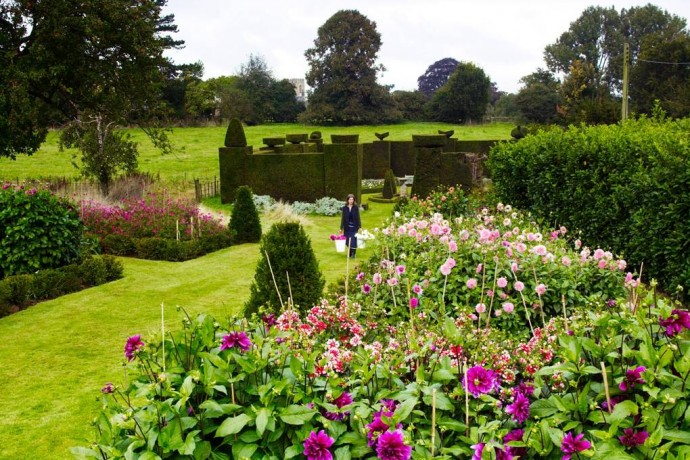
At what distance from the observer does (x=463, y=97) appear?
48.2 meters

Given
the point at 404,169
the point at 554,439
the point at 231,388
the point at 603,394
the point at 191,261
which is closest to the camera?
the point at 554,439

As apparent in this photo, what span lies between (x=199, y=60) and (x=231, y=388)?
48390 millimetres

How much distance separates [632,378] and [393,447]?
108 centimetres

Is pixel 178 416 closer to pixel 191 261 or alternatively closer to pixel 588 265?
pixel 588 265

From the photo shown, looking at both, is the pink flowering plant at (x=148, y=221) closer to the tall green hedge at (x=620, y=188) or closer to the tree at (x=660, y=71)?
the tall green hedge at (x=620, y=188)

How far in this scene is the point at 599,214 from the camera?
396 inches

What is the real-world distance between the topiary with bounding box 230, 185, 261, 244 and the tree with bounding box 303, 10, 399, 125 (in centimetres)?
3322

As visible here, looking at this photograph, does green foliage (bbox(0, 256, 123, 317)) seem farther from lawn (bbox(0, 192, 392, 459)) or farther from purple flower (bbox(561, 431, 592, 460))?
purple flower (bbox(561, 431, 592, 460))

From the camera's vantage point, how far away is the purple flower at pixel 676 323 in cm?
289

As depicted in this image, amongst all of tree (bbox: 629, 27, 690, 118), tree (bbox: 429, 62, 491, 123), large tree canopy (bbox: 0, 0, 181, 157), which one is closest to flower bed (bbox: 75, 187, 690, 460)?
large tree canopy (bbox: 0, 0, 181, 157)

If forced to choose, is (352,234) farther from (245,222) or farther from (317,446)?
(317,446)

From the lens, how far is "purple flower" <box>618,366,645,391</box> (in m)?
2.65

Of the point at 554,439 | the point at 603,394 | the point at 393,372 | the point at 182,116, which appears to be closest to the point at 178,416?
the point at 393,372

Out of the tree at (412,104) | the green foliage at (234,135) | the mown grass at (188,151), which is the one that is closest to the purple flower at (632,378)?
the green foliage at (234,135)
